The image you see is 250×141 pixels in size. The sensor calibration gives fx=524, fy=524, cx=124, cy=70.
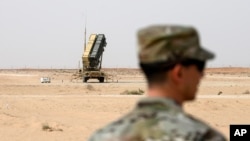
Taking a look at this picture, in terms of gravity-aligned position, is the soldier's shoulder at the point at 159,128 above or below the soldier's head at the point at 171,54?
below

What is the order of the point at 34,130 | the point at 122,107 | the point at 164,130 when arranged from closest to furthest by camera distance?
the point at 164,130 → the point at 34,130 → the point at 122,107

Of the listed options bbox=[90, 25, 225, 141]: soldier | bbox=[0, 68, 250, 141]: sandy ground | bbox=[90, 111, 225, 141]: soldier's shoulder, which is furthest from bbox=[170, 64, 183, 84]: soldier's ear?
bbox=[0, 68, 250, 141]: sandy ground

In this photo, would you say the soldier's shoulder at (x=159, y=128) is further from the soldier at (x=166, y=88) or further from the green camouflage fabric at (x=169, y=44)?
the green camouflage fabric at (x=169, y=44)

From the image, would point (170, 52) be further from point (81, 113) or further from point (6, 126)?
point (81, 113)

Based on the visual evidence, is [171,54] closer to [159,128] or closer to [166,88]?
[166,88]

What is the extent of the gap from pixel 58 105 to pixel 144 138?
2111cm

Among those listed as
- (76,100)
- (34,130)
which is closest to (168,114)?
(34,130)

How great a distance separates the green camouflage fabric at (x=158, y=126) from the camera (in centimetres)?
183

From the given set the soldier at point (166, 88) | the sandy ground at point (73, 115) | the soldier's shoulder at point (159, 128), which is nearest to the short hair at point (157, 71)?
the soldier at point (166, 88)

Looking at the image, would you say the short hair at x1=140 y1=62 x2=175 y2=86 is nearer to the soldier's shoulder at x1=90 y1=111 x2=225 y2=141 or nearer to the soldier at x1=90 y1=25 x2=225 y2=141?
the soldier at x1=90 y1=25 x2=225 y2=141

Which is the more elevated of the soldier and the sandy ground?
the soldier

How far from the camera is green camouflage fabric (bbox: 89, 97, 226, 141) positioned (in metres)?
1.83

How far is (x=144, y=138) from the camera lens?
1872mm

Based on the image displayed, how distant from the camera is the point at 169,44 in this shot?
1884 millimetres
